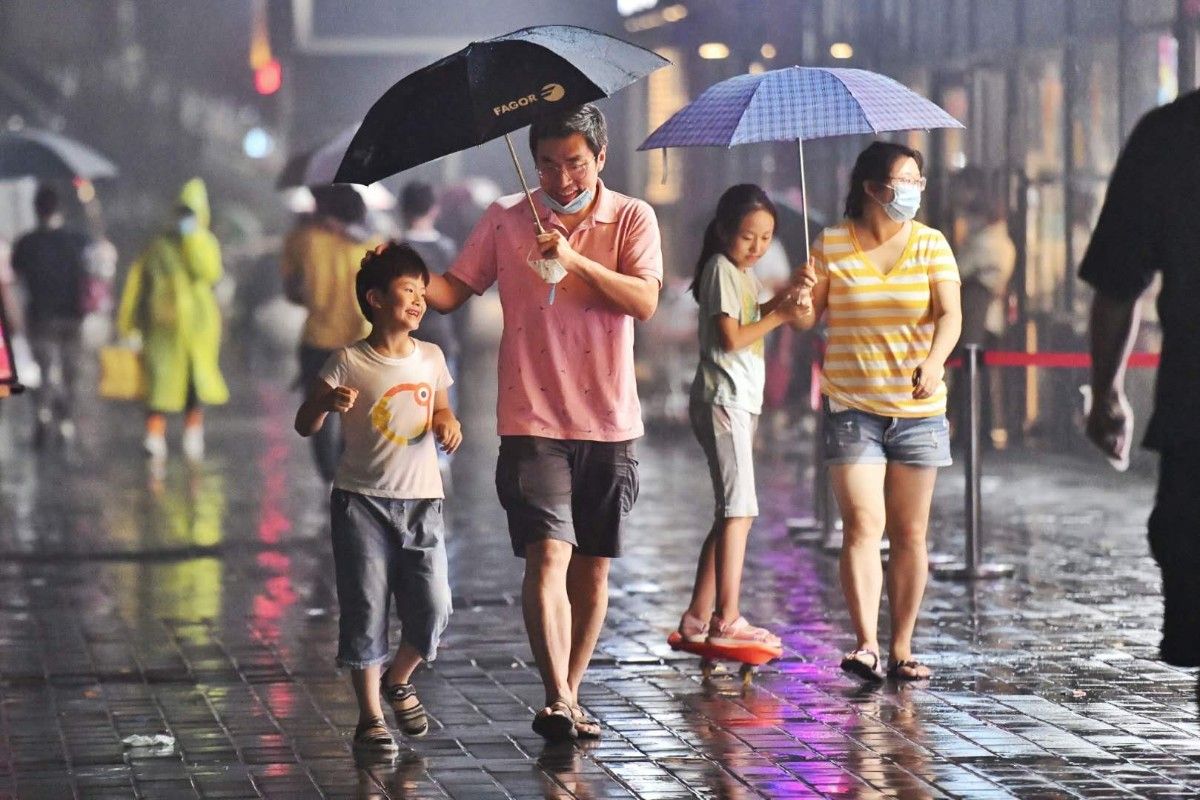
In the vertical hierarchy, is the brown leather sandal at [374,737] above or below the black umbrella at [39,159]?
below

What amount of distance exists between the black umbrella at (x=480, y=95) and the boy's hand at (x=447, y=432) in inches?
26.2

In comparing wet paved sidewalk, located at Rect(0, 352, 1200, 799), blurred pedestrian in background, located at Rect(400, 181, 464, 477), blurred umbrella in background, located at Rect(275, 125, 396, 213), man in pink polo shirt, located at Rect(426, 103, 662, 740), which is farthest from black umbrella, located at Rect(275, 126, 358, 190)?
man in pink polo shirt, located at Rect(426, 103, 662, 740)

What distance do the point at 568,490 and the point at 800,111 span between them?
1755mm

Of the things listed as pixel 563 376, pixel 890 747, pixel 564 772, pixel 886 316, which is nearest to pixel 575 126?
pixel 563 376

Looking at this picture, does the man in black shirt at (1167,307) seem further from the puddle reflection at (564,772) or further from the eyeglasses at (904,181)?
the eyeglasses at (904,181)

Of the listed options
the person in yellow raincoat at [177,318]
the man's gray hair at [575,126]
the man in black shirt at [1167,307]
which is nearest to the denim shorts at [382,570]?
the man's gray hair at [575,126]

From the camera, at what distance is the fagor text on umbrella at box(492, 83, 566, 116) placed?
690 centimetres

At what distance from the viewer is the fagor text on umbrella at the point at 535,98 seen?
690cm

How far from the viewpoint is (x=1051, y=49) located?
1666 centimetres

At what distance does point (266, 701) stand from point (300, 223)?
25.2 ft

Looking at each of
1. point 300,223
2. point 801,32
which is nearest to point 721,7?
point 801,32

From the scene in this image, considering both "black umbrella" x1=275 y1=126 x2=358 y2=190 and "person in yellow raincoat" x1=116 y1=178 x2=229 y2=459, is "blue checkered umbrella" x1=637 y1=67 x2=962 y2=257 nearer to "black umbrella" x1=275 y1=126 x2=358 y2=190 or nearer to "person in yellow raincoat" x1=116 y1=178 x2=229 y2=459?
"black umbrella" x1=275 y1=126 x2=358 y2=190

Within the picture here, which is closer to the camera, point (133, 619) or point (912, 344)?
point (912, 344)

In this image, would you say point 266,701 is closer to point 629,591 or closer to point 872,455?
point 872,455
